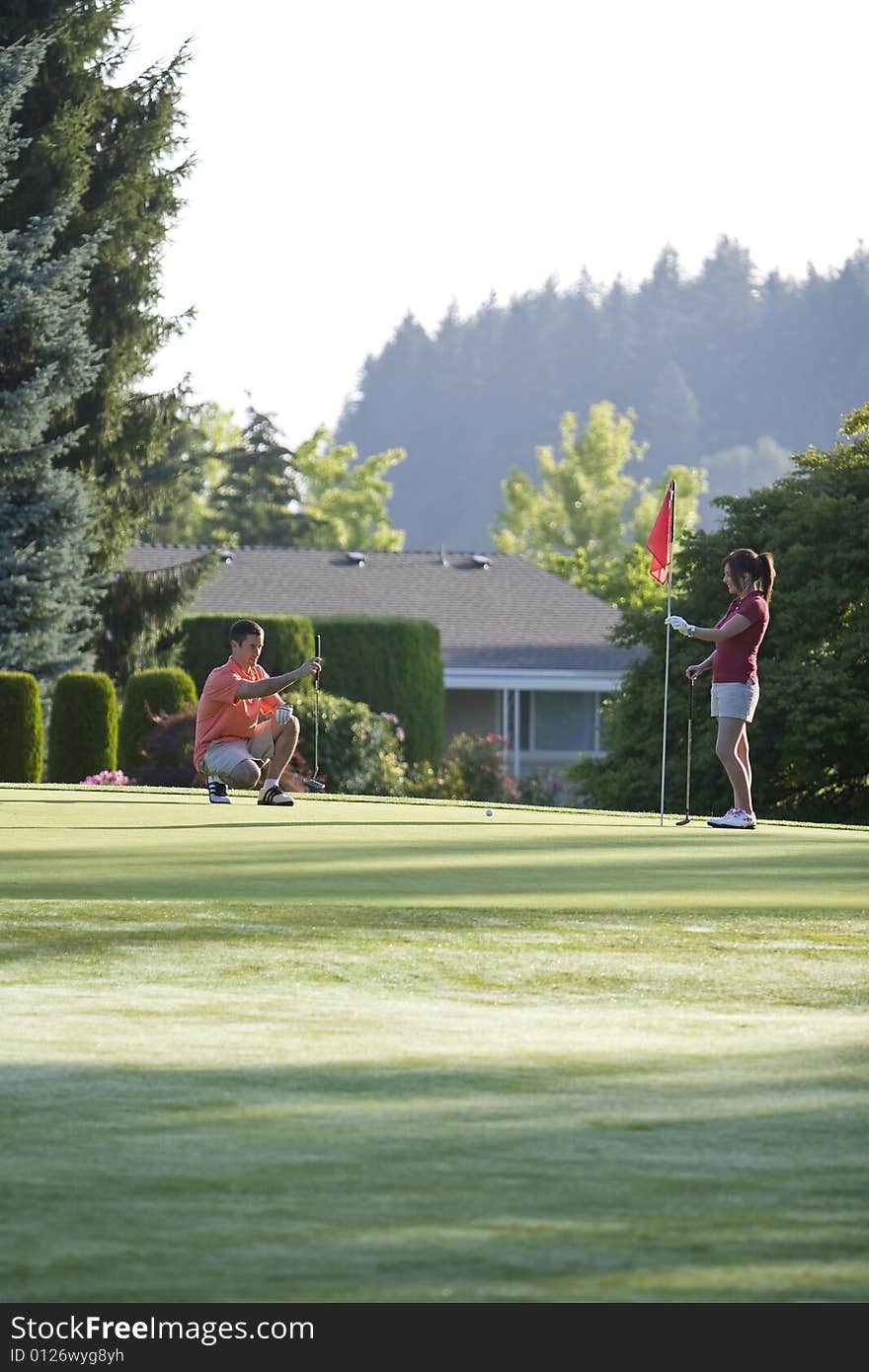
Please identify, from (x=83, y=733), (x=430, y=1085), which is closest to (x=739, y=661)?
(x=430, y=1085)

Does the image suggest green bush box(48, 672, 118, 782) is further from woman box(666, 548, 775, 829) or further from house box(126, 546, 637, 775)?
house box(126, 546, 637, 775)

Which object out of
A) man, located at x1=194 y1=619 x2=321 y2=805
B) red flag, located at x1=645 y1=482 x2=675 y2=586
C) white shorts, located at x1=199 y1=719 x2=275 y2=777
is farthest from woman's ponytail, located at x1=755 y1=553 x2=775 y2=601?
white shorts, located at x1=199 y1=719 x2=275 y2=777

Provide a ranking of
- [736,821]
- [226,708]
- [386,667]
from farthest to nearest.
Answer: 1. [386,667]
2. [226,708]
3. [736,821]

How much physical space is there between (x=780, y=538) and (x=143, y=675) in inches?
380

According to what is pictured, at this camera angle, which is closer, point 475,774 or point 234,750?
point 234,750

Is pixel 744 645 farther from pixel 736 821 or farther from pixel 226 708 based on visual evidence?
pixel 226 708

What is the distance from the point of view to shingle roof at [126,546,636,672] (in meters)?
51.2

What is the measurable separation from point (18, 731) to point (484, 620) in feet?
82.5

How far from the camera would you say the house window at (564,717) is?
175 ft

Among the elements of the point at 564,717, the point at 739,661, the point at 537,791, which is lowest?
the point at 537,791

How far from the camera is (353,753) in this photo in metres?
32.4

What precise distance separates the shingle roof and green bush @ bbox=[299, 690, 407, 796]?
16.9 m

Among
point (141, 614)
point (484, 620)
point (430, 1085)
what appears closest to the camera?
point (430, 1085)

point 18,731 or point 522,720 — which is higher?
point 522,720
